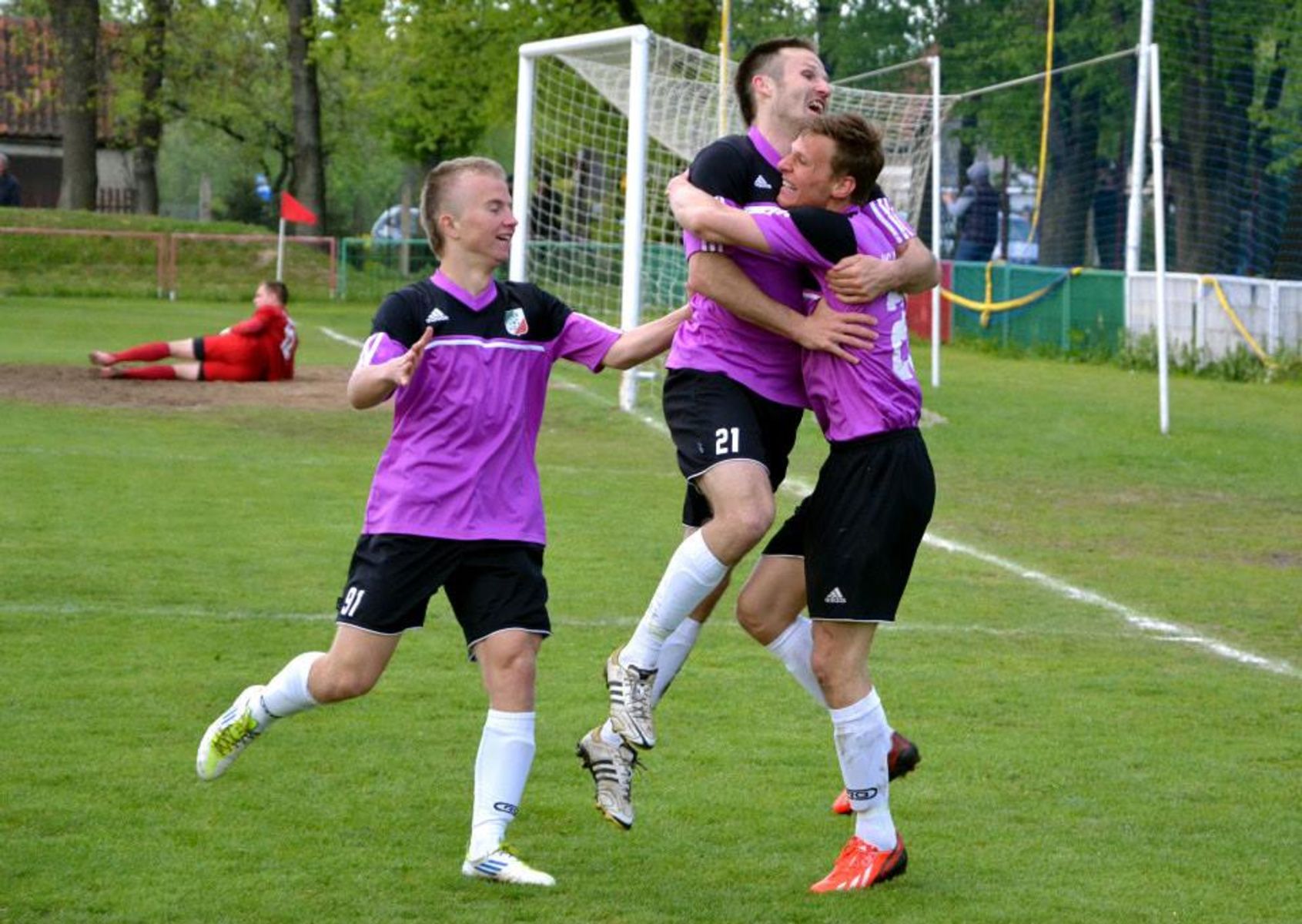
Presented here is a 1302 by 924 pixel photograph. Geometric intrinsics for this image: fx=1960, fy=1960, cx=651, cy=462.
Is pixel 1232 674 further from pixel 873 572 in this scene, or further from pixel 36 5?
pixel 36 5

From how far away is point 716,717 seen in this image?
22.1ft

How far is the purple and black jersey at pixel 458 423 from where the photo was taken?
5.04 meters

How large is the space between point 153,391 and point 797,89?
13.8 meters

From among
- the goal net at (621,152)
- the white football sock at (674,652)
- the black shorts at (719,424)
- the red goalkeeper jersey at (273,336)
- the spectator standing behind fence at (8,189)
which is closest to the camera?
the black shorts at (719,424)

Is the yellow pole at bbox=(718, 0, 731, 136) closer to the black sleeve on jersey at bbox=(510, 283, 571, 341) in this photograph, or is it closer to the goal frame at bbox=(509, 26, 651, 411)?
the goal frame at bbox=(509, 26, 651, 411)

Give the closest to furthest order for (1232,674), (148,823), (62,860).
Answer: (62,860) → (148,823) → (1232,674)

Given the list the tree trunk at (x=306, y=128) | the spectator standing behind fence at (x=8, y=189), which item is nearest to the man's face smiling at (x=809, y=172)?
the tree trunk at (x=306, y=128)

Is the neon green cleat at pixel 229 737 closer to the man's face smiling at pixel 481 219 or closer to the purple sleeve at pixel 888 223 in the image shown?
the man's face smiling at pixel 481 219

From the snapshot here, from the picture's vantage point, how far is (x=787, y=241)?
507 centimetres

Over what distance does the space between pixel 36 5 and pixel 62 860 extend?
4804 cm

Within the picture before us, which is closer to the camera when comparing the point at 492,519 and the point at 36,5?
the point at 492,519

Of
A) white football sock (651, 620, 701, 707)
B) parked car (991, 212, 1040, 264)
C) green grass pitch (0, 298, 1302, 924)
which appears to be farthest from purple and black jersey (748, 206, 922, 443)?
parked car (991, 212, 1040, 264)

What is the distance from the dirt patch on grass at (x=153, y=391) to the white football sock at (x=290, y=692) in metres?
12.1

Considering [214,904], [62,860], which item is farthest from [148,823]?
[214,904]
